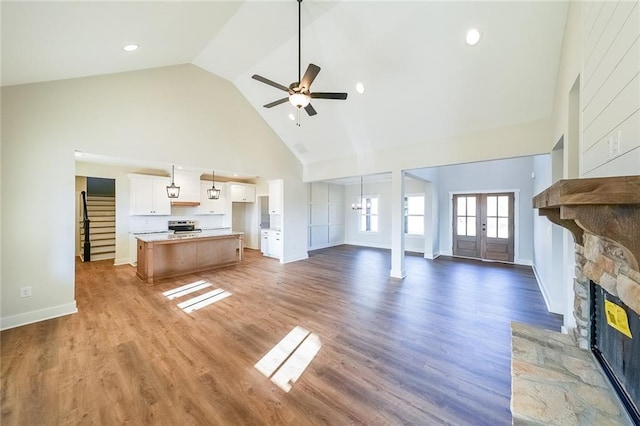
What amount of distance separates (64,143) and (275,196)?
14.9 feet

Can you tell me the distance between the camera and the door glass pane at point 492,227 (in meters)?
7.11

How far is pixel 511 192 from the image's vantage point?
22.4 ft

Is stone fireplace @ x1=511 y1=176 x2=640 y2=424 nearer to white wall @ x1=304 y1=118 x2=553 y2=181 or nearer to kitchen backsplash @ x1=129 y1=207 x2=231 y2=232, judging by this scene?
white wall @ x1=304 y1=118 x2=553 y2=181

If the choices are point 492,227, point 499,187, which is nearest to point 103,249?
point 492,227

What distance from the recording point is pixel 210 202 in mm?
7895

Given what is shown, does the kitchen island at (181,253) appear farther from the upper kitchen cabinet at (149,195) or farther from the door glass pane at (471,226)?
the door glass pane at (471,226)

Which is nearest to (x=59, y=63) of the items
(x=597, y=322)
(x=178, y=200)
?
(x=178, y=200)

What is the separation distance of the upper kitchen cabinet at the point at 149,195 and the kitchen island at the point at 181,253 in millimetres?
1397

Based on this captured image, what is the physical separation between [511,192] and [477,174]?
1026 mm

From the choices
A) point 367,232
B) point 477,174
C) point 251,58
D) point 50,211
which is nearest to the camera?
point 50,211

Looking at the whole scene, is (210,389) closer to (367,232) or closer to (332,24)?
(332,24)

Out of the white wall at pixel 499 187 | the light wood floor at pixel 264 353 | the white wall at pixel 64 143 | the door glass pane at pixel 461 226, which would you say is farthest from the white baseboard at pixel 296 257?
the door glass pane at pixel 461 226

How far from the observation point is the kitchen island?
4996 mm

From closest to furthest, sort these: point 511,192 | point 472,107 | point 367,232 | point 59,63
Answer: point 59,63, point 472,107, point 511,192, point 367,232
